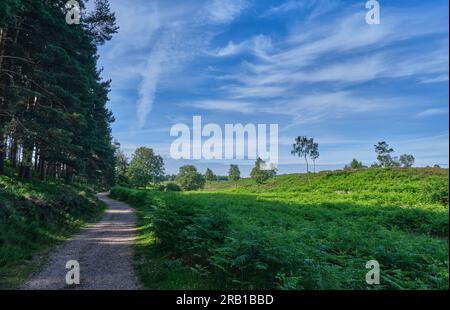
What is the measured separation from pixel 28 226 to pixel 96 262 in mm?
4176

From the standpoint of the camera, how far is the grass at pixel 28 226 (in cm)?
905

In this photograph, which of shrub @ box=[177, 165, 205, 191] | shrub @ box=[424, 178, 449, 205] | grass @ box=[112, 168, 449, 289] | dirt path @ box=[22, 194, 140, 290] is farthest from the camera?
shrub @ box=[177, 165, 205, 191]

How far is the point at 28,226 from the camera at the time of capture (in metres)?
12.1

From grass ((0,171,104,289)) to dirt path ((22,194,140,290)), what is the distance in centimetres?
50

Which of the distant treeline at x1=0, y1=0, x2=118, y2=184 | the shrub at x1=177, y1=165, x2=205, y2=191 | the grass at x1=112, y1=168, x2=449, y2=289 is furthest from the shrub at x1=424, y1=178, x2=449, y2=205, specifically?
the shrub at x1=177, y1=165, x2=205, y2=191

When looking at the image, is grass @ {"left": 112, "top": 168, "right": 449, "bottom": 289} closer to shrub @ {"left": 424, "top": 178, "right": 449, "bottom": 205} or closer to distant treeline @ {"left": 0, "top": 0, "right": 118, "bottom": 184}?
shrub @ {"left": 424, "top": 178, "right": 449, "bottom": 205}

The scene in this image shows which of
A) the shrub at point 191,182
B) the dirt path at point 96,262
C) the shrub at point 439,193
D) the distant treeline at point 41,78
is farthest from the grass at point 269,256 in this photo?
the shrub at point 191,182

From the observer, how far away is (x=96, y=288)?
24.9 ft

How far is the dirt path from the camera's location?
25.8 ft

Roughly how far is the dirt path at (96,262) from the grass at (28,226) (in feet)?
1.63

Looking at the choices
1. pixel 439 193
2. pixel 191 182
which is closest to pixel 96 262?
pixel 439 193
